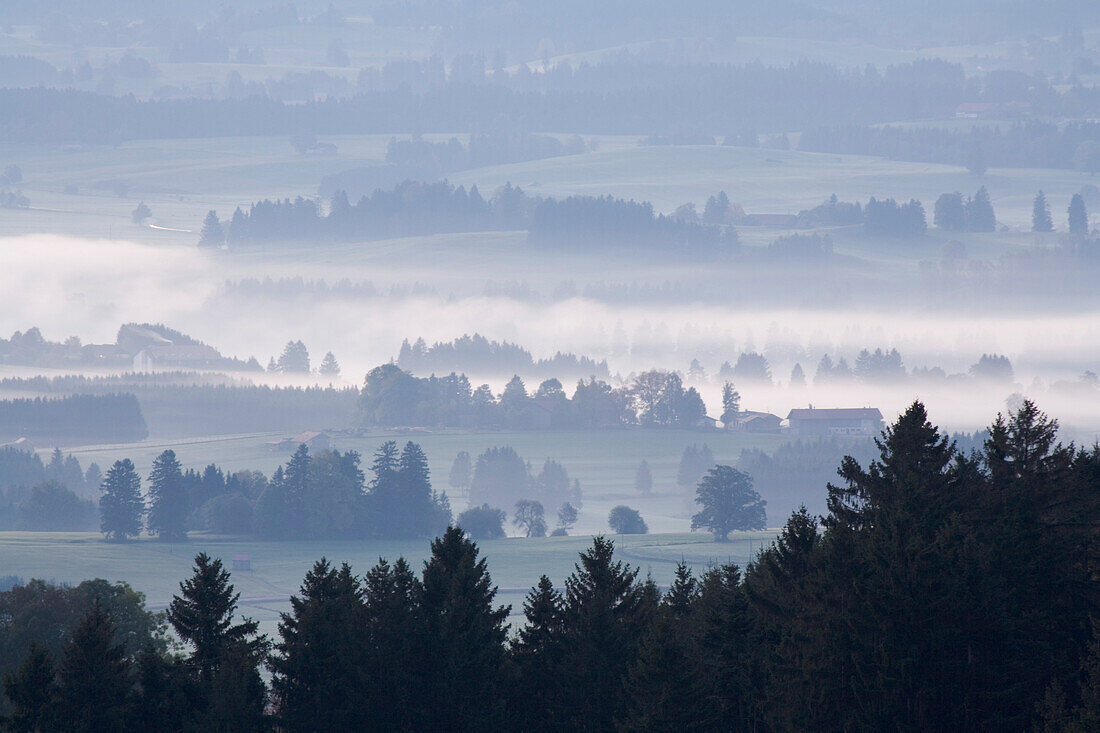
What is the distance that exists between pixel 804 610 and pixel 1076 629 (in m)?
7.90

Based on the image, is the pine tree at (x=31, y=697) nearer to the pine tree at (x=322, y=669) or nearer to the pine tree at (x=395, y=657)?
the pine tree at (x=322, y=669)

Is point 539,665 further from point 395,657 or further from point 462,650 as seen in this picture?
point 395,657

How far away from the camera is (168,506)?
169m

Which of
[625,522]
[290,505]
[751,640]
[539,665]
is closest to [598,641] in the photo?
[539,665]

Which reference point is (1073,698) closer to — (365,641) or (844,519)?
(844,519)

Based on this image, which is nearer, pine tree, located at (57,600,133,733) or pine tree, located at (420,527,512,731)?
pine tree, located at (57,600,133,733)

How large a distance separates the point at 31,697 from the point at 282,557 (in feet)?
328

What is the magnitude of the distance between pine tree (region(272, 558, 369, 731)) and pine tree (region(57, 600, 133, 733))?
18.8 feet

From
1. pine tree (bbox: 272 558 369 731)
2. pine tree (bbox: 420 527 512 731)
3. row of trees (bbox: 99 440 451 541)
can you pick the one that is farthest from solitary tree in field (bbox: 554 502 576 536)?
pine tree (bbox: 272 558 369 731)

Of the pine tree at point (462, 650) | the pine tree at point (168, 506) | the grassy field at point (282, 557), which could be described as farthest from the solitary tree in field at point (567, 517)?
the pine tree at point (462, 650)

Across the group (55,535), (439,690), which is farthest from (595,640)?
(55,535)

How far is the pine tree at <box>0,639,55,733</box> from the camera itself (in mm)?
54656

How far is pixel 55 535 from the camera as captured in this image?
547 feet

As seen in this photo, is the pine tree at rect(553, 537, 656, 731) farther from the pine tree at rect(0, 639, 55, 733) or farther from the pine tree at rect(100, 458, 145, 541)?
the pine tree at rect(100, 458, 145, 541)
